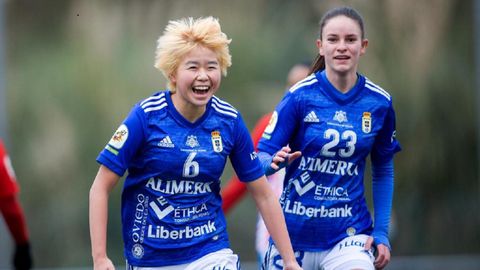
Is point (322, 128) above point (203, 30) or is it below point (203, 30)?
below

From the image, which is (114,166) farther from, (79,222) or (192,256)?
(79,222)

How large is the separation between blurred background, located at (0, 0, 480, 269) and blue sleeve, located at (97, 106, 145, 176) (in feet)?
16.8

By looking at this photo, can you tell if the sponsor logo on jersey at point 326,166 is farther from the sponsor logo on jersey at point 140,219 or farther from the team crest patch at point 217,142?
the sponsor logo on jersey at point 140,219

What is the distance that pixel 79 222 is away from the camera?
35.9 feet

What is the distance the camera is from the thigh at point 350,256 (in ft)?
19.8

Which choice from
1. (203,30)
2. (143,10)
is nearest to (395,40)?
(143,10)

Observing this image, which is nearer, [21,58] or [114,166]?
[114,166]

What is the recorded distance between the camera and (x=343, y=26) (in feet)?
20.6

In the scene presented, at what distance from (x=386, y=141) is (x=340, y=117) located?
0.34 metres

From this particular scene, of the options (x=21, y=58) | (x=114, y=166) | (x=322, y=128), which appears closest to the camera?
(x=114, y=166)

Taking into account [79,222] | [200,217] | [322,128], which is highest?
[322,128]

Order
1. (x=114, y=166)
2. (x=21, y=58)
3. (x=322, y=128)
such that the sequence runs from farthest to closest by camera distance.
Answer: (x=21, y=58) → (x=322, y=128) → (x=114, y=166)

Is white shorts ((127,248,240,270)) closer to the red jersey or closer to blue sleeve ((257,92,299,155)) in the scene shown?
blue sleeve ((257,92,299,155))

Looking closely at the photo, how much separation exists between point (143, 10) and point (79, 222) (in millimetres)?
2018
